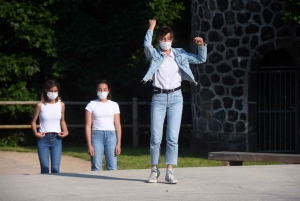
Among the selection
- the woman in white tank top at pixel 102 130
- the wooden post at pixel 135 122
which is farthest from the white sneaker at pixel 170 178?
the wooden post at pixel 135 122

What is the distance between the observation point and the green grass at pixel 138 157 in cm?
1671

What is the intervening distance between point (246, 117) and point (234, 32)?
1828 mm

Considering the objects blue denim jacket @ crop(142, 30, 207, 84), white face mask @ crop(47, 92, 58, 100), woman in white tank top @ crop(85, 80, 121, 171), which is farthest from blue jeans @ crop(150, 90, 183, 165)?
white face mask @ crop(47, 92, 58, 100)

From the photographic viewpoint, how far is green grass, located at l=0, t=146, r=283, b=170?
16709mm

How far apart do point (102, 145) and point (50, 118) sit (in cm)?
76

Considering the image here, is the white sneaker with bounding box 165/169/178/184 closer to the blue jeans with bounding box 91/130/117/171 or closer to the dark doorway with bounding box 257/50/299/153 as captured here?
the blue jeans with bounding box 91/130/117/171

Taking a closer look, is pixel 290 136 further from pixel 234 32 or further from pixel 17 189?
pixel 17 189

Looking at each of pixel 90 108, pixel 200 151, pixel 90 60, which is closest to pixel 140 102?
pixel 90 60

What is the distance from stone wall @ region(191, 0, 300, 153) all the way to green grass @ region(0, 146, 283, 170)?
0.89 meters

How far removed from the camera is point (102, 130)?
37.3ft

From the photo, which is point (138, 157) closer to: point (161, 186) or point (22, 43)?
point (22, 43)

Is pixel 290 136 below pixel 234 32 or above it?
below

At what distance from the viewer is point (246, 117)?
18.7 metres

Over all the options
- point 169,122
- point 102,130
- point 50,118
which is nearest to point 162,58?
point 169,122
